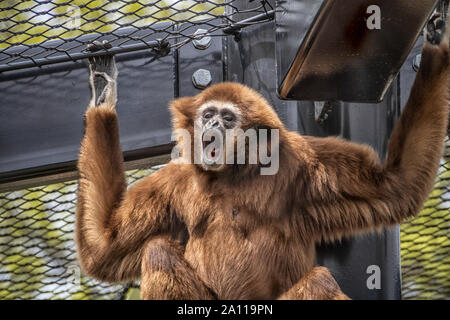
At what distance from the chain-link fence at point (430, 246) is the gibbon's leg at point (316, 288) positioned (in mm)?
2539

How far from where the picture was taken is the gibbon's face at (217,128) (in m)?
Result: 5.41

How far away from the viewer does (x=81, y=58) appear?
18.1 ft

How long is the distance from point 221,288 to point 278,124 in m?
1.28

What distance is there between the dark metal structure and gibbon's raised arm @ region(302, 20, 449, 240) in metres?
0.19

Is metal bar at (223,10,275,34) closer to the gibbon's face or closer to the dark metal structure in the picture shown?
the dark metal structure

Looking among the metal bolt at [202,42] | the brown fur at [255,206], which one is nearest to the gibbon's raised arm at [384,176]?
the brown fur at [255,206]

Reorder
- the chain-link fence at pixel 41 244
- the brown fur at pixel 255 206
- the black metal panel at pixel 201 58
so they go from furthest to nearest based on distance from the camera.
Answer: the chain-link fence at pixel 41 244 < the black metal panel at pixel 201 58 < the brown fur at pixel 255 206

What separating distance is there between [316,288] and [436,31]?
1.95 metres

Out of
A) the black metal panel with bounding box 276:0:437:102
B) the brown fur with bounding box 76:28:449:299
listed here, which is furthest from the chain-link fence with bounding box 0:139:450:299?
the black metal panel with bounding box 276:0:437:102

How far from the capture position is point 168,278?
4.94 meters

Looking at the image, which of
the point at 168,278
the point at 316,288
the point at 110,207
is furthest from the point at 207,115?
the point at 316,288

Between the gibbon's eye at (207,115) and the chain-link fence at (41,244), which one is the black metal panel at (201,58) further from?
the chain-link fence at (41,244)

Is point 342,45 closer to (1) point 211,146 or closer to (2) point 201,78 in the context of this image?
(1) point 211,146
